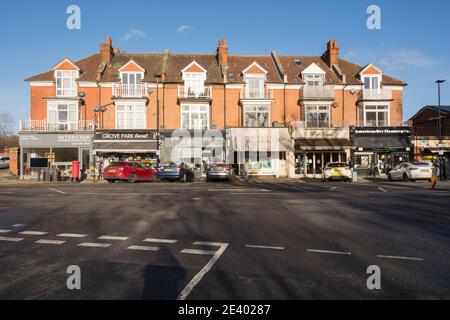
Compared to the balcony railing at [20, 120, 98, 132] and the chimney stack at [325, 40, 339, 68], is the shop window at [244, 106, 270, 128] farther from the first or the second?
the balcony railing at [20, 120, 98, 132]

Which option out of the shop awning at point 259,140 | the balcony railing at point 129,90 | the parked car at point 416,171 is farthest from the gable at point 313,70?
the balcony railing at point 129,90

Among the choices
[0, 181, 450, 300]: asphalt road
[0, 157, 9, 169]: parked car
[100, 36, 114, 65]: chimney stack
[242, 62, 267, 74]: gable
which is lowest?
[0, 181, 450, 300]: asphalt road

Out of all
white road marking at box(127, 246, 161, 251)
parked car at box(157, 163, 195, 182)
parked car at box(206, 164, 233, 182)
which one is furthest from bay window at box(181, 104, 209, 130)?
white road marking at box(127, 246, 161, 251)

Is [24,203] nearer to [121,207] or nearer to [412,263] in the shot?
[121,207]

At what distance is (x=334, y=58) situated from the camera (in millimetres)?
37688

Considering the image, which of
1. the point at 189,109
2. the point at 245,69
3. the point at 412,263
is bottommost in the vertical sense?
the point at 412,263

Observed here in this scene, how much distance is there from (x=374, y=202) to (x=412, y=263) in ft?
26.4

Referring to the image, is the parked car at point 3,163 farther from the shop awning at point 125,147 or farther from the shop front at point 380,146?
the shop front at point 380,146

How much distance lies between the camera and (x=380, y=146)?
3472cm

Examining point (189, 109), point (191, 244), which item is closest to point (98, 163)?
point (189, 109)

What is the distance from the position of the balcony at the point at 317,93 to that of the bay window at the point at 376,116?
158 inches

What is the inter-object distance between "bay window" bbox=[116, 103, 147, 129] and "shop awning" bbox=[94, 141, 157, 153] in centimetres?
174

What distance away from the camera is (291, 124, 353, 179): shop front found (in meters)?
34.4

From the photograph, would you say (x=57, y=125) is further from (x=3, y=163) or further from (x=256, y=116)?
(x=3, y=163)
